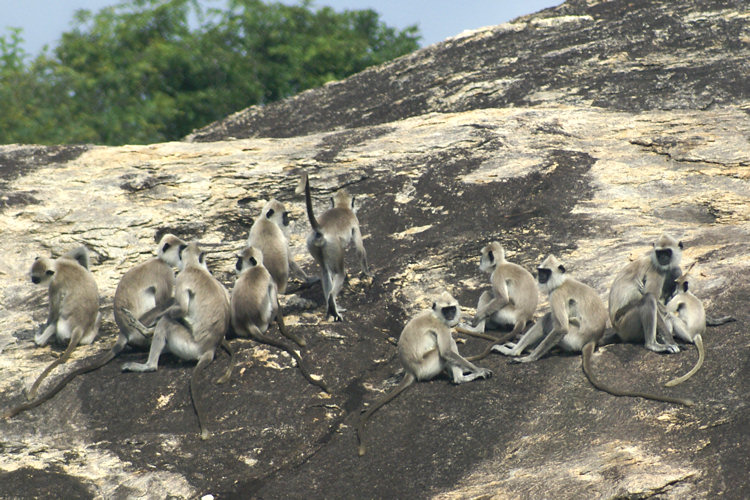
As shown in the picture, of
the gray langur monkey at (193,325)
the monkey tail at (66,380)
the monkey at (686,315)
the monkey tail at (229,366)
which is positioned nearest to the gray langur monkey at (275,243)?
the gray langur monkey at (193,325)

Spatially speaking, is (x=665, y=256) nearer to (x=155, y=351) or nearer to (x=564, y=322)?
(x=564, y=322)

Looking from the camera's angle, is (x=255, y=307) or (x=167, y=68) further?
(x=167, y=68)

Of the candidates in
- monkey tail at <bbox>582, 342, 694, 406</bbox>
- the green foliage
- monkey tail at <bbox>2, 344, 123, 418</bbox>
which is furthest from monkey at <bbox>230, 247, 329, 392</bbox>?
the green foliage

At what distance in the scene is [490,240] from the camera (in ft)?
33.1

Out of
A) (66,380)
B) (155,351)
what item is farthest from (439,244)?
(66,380)

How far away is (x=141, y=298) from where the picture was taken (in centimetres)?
843

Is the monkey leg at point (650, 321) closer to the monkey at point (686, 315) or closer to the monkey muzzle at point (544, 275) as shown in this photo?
the monkey at point (686, 315)

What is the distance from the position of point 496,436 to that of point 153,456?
2.62 metres

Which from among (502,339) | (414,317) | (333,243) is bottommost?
(502,339)

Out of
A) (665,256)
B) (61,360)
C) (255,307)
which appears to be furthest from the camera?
(255,307)

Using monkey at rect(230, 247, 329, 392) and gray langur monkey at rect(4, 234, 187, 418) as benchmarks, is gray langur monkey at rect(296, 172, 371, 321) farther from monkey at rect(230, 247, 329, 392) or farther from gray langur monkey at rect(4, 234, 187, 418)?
gray langur monkey at rect(4, 234, 187, 418)

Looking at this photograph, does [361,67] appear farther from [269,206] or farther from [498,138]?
[269,206]

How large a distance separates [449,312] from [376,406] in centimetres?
108

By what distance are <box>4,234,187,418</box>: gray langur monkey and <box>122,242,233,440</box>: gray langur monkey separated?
0.88 ft
